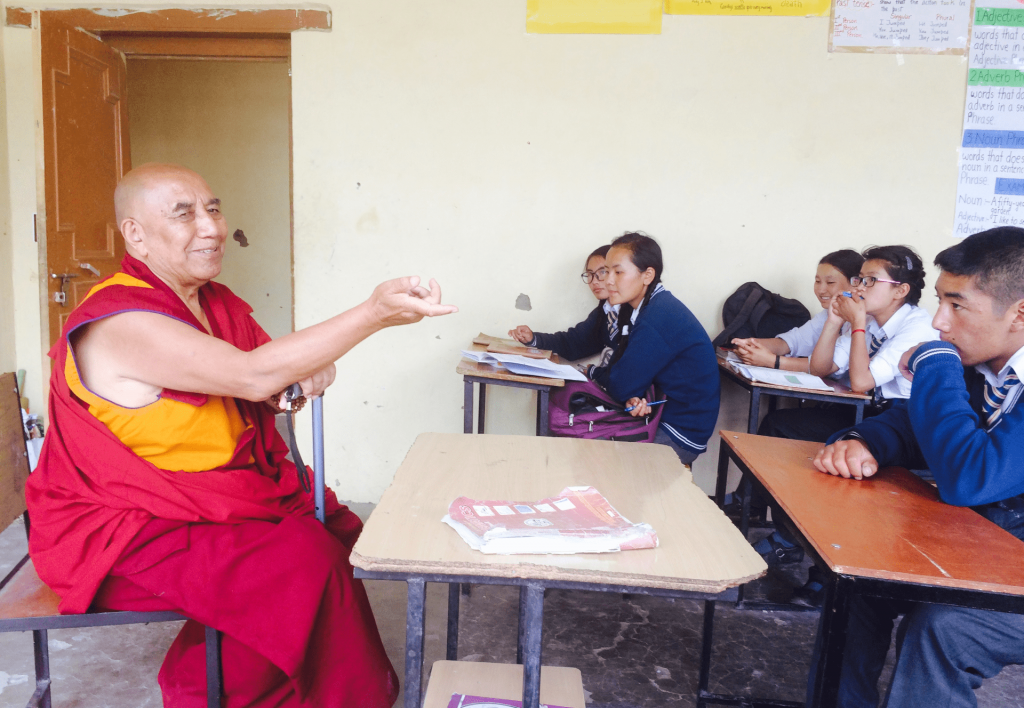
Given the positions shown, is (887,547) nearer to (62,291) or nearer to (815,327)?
(815,327)

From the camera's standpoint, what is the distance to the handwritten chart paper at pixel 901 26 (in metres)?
3.06

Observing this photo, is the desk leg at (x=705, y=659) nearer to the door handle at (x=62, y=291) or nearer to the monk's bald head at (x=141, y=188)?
the monk's bald head at (x=141, y=188)

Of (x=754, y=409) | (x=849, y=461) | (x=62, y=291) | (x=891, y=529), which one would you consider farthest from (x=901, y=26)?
(x=62, y=291)

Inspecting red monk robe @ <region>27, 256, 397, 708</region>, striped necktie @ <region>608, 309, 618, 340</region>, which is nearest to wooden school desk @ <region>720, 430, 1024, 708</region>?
red monk robe @ <region>27, 256, 397, 708</region>

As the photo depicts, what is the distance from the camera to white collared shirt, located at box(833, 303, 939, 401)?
2596mm

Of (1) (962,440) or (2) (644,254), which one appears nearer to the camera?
(1) (962,440)

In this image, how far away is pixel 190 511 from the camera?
4.73ft

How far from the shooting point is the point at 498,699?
1.26 metres

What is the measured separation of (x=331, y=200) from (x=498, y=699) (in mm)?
2591

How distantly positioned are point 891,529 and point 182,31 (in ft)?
11.4

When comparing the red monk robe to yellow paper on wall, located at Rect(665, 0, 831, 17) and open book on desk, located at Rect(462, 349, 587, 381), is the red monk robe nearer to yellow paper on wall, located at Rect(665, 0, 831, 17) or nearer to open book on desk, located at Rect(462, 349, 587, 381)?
open book on desk, located at Rect(462, 349, 587, 381)

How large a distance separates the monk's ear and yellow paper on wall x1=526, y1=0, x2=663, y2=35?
86.2 inches

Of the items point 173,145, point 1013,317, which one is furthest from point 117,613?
point 173,145

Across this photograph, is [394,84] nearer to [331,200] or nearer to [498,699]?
[331,200]
